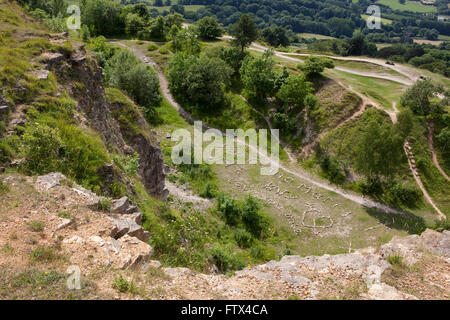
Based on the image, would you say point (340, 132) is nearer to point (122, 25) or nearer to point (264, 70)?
point (264, 70)

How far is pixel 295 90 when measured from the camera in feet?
149

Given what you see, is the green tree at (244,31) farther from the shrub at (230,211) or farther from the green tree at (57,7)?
the shrub at (230,211)

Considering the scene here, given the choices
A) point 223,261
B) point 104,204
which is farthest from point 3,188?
point 223,261

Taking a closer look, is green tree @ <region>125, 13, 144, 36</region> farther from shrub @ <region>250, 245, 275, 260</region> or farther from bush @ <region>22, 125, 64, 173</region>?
bush @ <region>22, 125, 64, 173</region>

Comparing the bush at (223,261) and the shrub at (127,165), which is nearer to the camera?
the shrub at (127,165)

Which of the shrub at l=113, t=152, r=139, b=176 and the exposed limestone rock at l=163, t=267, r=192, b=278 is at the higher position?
the shrub at l=113, t=152, r=139, b=176

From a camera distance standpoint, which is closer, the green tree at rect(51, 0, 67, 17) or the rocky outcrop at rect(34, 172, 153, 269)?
the rocky outcrop at rect(34, 172, 153, 269)

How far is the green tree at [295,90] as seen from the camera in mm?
45594

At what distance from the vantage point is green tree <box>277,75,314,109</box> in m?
45.6

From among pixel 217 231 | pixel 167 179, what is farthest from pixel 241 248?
pixel 167 179

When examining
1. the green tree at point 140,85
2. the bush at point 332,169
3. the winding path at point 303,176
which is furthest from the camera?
the green tree at point 140,85

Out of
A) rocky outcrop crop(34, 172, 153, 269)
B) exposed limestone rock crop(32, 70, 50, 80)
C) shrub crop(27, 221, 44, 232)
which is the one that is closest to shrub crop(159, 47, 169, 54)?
exposed limestone rock crop(32, 70, 50, 80)

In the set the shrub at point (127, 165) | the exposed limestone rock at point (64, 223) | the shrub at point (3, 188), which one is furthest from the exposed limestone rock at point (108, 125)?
the shrub at point (3, 188)

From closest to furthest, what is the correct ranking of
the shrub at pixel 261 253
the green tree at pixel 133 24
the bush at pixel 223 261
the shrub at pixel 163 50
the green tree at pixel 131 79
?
1. the bush at pixel 223 261
2. the shrub at pixel 261 253
3. the green tree at pixel 131 79
4. the shrub at pixel 163 50
5. the green tree at pixel 133 24
